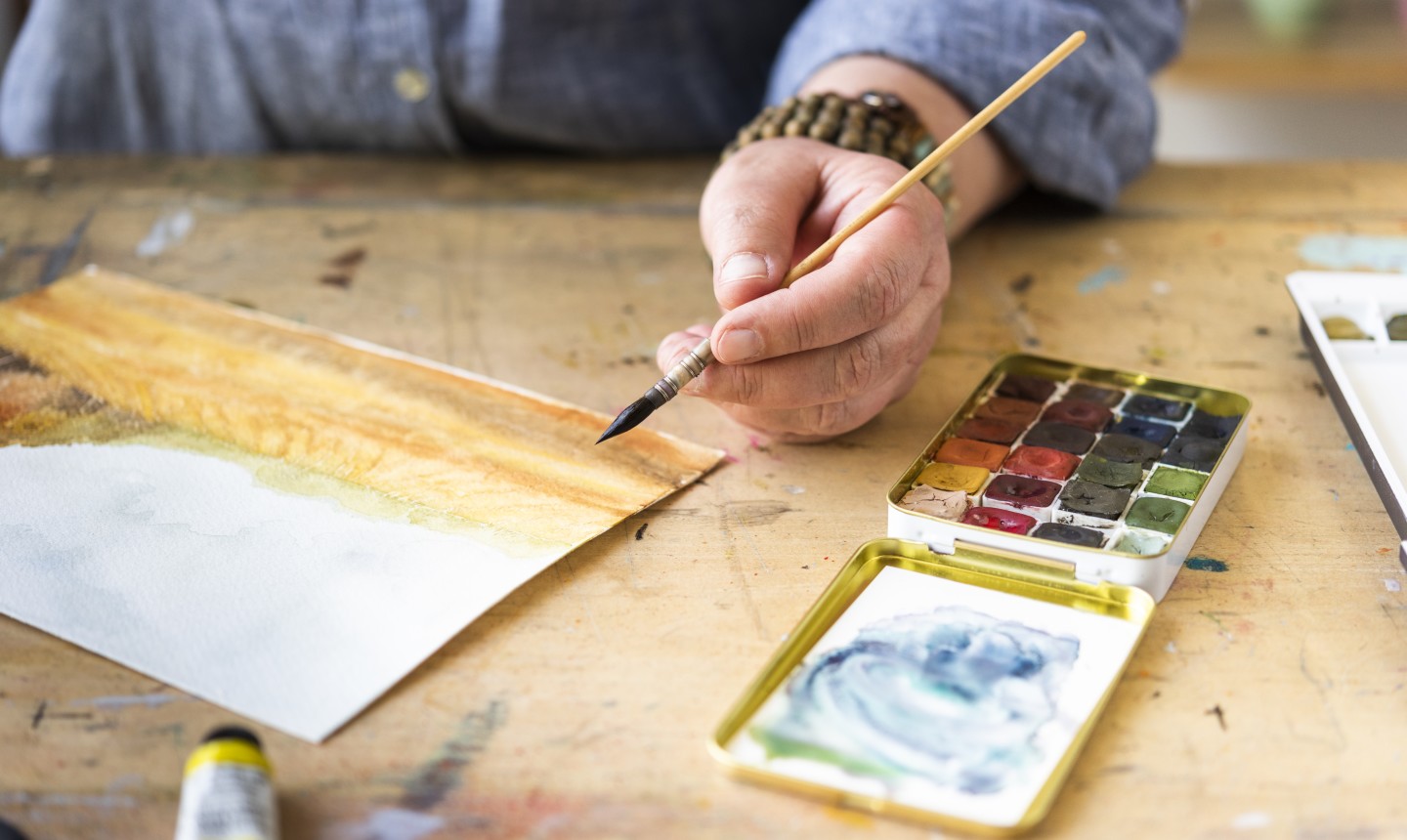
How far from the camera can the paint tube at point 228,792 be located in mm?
389

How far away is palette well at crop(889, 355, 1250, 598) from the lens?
519mm

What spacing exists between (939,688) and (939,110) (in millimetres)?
500

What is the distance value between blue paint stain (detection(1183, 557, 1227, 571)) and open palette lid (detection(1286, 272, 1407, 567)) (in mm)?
77

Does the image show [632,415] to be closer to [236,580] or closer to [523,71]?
[236,580]

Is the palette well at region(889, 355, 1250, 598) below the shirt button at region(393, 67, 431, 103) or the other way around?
below

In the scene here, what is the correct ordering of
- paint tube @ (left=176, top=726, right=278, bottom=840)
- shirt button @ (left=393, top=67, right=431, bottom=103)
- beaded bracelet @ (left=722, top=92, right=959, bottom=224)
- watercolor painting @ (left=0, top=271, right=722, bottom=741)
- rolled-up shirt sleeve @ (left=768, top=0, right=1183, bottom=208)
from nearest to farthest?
1. paint tube @ (left=176, top=726, right=278, bottom=840)
2. watercolor painting @ (left=0, top=271, right=722, bottom=741)
3. beaded bracelet @ (left=722, top=92, right=959, bottom=224)
4. rolled-up shirt sleeve @ (left=768, top=0, right=1183, bottom=208)
5. shirt button @ (left=393, top=67, right=431, bottom=103)

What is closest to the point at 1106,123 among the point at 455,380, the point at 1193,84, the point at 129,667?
the point at 455,380

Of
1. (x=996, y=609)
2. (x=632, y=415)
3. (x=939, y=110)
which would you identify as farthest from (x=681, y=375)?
(x=939, y=110)

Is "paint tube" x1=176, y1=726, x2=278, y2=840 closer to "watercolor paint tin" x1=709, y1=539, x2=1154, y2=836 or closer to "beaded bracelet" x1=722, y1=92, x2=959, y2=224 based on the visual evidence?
"watercolor paint tin" x1=709, y1=539, x2=1154, y2=836

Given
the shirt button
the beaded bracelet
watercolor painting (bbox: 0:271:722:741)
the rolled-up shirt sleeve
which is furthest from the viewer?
the shirt button

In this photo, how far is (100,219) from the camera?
948 millimetres

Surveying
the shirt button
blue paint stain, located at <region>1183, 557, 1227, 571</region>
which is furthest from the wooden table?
the shirt button

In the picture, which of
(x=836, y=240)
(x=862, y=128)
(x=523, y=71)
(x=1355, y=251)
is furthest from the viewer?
(x=523, y=71)

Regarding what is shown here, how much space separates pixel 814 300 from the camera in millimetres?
576
